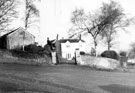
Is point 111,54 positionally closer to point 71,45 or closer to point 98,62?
point 98,62

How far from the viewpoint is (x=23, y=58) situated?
978 inches

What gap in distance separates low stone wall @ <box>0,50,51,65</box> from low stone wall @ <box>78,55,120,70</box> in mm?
4640

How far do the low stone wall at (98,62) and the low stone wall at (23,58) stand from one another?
464cm

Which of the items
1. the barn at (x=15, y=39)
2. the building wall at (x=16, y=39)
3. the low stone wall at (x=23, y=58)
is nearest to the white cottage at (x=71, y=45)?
the barn at (x=15, y=39)

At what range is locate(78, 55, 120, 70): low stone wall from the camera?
27.2 meters

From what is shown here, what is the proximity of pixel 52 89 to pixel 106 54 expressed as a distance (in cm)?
2734

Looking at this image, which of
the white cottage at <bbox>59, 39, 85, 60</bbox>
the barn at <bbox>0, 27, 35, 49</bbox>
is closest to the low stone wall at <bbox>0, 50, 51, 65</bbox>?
the barn at <bbox>0, 27, 35, 49</bbox>

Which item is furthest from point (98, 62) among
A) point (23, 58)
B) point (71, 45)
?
point (71, 45)

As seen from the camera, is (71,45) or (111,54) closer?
(111,54)

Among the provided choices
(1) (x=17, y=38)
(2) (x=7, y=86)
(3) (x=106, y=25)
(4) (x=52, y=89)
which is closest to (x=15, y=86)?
(2) (x=7, y=86)

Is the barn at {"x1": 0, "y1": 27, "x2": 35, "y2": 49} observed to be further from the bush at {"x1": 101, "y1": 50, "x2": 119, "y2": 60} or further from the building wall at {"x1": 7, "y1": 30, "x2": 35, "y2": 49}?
the bush at {"x1": 101, "y1": 50, "x2": 119, "y2": 60}

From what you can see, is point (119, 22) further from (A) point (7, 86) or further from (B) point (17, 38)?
(A) point (7, 86)

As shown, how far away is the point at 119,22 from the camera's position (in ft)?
142

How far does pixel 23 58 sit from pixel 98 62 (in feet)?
33.3
